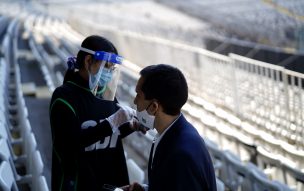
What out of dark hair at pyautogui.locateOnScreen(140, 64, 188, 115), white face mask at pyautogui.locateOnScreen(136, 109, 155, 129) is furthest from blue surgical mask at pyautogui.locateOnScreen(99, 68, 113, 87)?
dark hair at pyautogui.locateOnScreen(140, 64, 188, 115)

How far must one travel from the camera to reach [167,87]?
4.47 ft

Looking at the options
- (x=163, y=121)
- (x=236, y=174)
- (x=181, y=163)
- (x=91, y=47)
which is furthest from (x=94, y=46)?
(x=236, y=174)

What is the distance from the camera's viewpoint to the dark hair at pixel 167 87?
1361 mm

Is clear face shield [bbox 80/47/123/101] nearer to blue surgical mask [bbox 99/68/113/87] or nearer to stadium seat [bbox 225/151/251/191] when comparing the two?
blue surgical mask [bbox 99/68/113/87]

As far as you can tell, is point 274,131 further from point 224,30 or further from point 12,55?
point 224,30

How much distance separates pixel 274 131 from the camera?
4.44 metres

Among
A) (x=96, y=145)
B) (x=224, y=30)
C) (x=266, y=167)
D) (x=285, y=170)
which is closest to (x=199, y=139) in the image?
(x=96, y=145)

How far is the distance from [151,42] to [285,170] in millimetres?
4427

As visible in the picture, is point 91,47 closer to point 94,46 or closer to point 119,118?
point 94,46

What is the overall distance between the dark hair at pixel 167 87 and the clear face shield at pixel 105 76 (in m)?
0.47

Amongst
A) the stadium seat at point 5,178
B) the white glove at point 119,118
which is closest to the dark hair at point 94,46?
the white glove at point 119,118

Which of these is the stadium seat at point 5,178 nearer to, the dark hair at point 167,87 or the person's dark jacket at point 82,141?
the person's dark jacket at point 82,141

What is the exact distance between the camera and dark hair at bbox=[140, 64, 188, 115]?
4.47 ft

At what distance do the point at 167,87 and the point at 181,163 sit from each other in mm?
253
